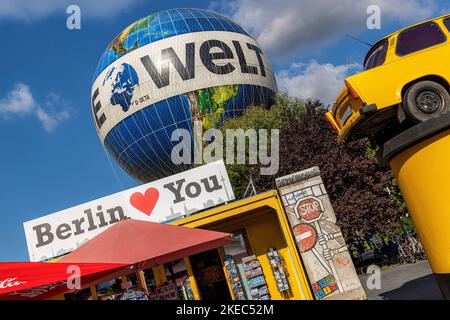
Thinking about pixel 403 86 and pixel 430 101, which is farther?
pixel 403 86

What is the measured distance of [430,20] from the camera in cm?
664

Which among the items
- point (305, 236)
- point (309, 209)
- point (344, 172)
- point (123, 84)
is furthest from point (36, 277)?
point (123, 84)

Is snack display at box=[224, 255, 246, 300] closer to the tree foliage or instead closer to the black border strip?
the tree foliage

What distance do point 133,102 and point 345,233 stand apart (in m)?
20.0

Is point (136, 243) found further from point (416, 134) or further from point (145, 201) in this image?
point (145, 201)

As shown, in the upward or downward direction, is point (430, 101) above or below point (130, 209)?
below

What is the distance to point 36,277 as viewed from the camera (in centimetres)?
500

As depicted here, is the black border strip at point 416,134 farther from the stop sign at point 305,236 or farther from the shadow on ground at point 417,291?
the stop sign at point 305,236

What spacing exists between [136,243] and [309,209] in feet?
23.0

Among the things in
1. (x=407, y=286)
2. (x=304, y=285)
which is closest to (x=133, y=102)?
(x=304, y=285)

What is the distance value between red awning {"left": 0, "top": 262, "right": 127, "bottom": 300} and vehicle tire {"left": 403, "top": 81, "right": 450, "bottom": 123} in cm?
468

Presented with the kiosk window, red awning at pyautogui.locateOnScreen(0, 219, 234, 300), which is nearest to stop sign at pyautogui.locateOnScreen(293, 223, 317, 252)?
red awning at pyautogui.locateOnScreen(0, 219, 234, 300)

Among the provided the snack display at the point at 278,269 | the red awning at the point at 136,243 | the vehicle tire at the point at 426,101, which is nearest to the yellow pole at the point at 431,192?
the vehicle tire at the point at 426,101
